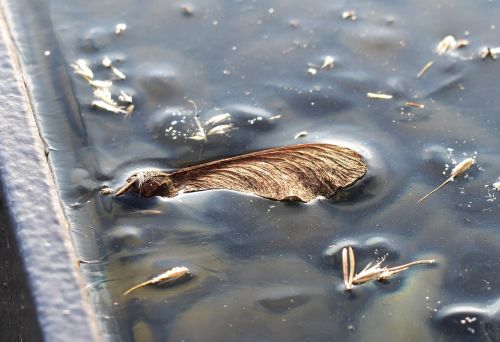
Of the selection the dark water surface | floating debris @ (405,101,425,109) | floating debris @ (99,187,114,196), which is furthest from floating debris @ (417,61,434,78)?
floating debris @ (99,187,114,196)

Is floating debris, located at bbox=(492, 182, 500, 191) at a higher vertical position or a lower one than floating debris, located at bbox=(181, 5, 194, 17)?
lower

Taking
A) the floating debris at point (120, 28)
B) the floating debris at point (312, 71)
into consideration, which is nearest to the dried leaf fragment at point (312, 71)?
the floating debris at point (312, 71)

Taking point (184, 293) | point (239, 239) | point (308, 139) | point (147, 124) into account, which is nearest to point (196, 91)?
point (147, 124)

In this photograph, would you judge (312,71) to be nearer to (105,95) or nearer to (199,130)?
(199,130)

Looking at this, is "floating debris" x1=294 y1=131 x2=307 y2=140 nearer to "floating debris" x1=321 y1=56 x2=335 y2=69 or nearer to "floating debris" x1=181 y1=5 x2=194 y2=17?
"floating debris" x1=321 y1=56 x2=335 y2=69

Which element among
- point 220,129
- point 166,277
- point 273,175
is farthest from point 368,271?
point 220,129

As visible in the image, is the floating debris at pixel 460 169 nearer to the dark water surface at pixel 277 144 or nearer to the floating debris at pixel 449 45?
the dark water surface at pixel 277 144
